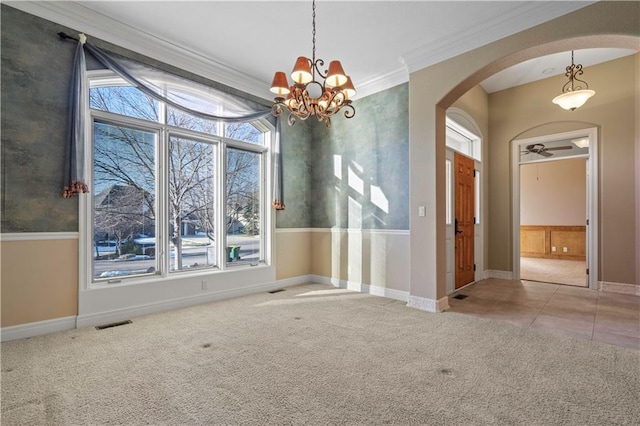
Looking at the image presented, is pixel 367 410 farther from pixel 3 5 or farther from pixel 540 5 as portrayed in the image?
pixel 3 5

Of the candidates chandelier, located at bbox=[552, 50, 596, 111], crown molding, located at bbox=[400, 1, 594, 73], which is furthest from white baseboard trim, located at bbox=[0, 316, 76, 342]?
chandelier, located at bbox=[552, 50, 596, 111]

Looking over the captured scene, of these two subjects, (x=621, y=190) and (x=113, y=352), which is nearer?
(x=113, y=352)

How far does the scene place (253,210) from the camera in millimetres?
4902

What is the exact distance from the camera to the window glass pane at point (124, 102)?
340 centimetres

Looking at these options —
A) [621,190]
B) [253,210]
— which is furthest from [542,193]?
[253,210]

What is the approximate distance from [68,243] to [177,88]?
7.50 feet

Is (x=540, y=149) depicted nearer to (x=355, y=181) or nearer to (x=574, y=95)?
(x=574, y=95)

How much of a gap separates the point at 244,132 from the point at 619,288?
249 inches

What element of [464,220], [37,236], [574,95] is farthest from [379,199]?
[37,236]

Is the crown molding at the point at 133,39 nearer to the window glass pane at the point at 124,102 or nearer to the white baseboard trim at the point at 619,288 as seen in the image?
the window glass pane at the point at 124,102

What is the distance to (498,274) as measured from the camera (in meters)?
5.79

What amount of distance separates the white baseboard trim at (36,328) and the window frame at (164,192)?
363 millimetres

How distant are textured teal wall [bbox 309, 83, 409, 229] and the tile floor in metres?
1.55

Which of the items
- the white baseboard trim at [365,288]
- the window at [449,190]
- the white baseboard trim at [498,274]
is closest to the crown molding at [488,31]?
the window at [449,190]
